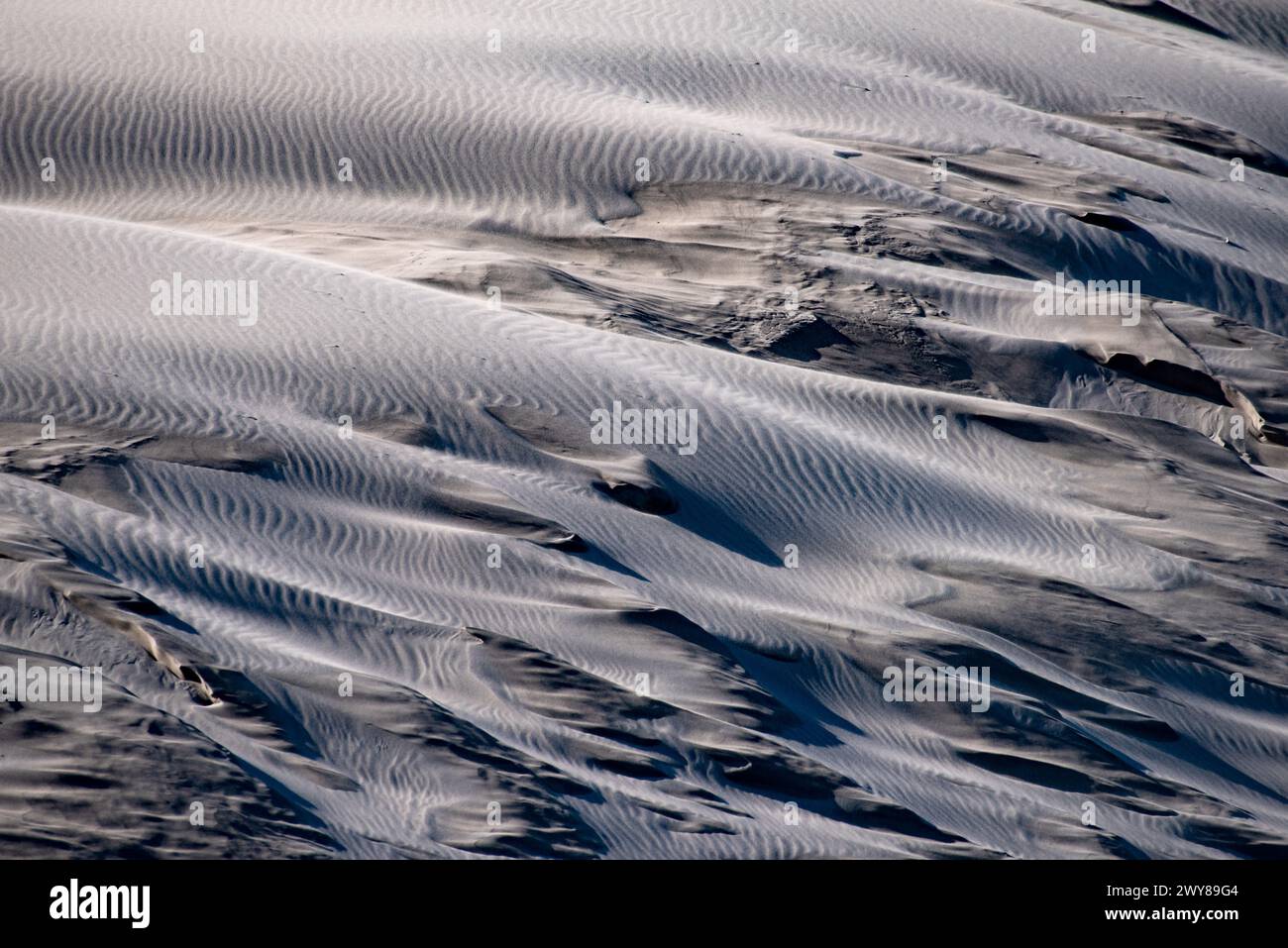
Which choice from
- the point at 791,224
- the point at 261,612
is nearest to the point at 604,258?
the point at 791,224

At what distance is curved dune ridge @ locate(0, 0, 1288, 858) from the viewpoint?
6.17 m

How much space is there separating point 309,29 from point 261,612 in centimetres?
896

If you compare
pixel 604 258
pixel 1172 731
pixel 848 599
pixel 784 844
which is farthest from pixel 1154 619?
pixel 604 258

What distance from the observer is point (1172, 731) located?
7.16 metres

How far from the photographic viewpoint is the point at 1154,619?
7703 millimetres

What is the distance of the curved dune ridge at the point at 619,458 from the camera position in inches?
243

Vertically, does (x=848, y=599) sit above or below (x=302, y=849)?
above

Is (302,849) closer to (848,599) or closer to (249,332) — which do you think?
(848,599)

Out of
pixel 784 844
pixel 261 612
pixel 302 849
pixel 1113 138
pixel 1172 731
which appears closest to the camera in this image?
pixel 302 849

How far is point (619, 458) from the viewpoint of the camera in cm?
811

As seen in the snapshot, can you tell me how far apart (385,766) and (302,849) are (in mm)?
647

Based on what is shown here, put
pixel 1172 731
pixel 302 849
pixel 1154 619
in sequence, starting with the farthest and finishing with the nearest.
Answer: pixel 1154 619 < pixel 1172 731 < pixel 302 849

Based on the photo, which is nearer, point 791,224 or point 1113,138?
point 791,224

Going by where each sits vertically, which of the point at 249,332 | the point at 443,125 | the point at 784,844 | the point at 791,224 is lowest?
the point at 784,844
